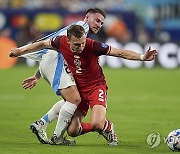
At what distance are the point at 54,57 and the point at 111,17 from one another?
23382 millimetres

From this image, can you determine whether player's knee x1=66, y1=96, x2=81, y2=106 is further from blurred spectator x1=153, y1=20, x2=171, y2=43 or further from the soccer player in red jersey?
blurred spectator x1=153, y1=20, x2=171, y2=43

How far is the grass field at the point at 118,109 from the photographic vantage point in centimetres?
995

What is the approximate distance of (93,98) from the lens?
1026 cm

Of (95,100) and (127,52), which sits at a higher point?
(127,52)

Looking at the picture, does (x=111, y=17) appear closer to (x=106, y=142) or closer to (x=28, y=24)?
(x=28, y=24)

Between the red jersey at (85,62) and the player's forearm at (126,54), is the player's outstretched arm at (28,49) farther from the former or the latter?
the player's forearm at (126,54)

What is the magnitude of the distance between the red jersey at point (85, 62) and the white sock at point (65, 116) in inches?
14.9

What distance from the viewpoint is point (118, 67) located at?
27.0m

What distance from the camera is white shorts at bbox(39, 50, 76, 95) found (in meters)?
10.4

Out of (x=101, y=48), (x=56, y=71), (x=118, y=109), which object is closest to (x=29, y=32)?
(x=118, y=109)

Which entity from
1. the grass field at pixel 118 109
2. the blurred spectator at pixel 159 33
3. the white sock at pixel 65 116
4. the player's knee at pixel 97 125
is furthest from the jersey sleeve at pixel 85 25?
the blurred spectator at pixel 159 33

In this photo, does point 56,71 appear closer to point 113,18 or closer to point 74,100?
point 74,100

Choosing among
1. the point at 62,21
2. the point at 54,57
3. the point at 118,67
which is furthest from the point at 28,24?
the point at 54,57

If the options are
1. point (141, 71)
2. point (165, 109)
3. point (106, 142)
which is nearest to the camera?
point (106, 142)
